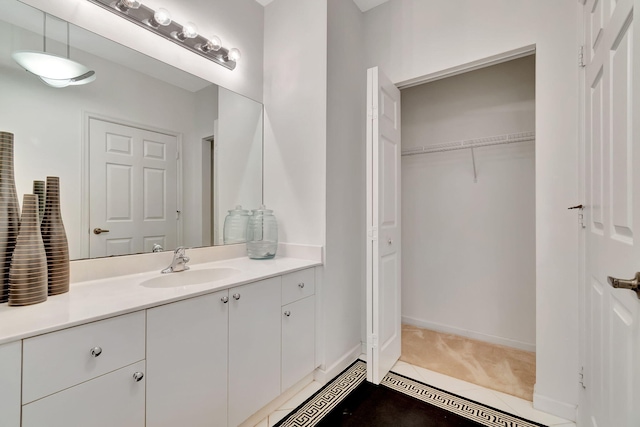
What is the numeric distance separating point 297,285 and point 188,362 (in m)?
0.71

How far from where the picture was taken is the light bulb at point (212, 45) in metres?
1.85

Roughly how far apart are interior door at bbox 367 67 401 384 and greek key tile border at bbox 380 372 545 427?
11cm

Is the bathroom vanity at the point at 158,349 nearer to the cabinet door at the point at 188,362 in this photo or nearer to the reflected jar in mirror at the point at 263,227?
the cabinet door at the point at 188,362

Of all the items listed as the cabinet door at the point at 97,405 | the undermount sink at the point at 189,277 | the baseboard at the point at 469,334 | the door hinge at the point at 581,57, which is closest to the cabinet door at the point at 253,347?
the undermount sink at the point at 189,277

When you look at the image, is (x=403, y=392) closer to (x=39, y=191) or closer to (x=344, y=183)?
(x=344, y=183)

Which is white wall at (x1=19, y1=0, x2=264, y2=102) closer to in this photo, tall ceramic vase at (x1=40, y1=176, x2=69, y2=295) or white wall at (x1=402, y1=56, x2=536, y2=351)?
tall ceramic vase at (x1=40, y1=176, x2=69, y2=295)

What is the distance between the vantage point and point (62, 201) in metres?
1.30

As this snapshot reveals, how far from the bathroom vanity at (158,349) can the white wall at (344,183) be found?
1.01ft

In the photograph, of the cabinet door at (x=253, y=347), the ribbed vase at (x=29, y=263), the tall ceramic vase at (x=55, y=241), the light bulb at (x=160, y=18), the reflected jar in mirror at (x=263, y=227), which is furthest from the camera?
Answer: the reflected jar in mirror at (x=263, y=227)

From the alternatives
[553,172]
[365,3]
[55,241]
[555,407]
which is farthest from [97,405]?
[365,3]

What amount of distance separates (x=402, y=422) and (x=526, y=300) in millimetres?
1574

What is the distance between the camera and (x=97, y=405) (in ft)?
3.03

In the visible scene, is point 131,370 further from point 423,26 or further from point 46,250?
point 423,26

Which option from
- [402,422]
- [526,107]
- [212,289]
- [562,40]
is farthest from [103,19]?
[526,107]
